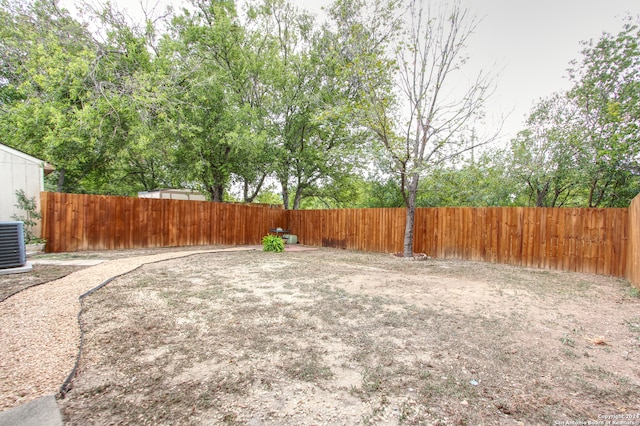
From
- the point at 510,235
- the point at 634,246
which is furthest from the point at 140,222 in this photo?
the point at 634,246

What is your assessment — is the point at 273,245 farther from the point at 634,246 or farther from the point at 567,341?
the point at 634,246

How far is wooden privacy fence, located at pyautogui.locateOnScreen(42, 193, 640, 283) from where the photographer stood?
18.6 ft

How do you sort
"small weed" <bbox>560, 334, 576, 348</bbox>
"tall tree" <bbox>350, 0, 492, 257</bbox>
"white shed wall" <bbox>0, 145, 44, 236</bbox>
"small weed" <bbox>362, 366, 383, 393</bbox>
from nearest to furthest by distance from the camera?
"small weed" <bbox>362, 366, 383, 393</bbox> → "small weed" <bbox>560, 334, 576, 348</bbox> → "white shed wall" <bbox>0, 145, 44, 236</bbox> → "tall tree" <bbox>350, 0, 492, 257</bbox>

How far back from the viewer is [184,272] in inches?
189

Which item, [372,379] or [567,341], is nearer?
[372,379]

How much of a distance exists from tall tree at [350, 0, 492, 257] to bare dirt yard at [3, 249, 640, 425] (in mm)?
4203

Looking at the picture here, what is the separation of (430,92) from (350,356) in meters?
7.09

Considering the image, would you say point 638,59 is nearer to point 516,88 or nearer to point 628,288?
point 516,88

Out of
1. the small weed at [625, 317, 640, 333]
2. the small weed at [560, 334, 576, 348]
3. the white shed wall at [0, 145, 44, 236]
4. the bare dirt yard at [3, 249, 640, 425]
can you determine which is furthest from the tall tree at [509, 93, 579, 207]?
the white shed wall at [0, 145, 44, 236]

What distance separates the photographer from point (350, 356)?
2.00 meters

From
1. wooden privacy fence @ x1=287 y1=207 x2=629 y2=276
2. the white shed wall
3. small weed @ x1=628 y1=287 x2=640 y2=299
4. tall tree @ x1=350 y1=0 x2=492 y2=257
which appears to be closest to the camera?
small weed @ x1=628 y1=287 x2=640 y2=299

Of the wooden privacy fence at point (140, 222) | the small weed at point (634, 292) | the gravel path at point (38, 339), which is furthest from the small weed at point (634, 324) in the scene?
the wooden privacy fence at point (140, 222)

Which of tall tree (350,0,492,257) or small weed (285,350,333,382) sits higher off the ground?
tall tree (350,0,492,257)

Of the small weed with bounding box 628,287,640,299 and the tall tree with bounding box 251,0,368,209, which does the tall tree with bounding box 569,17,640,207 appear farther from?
the tall tree with bounding box 251,0,368,209
